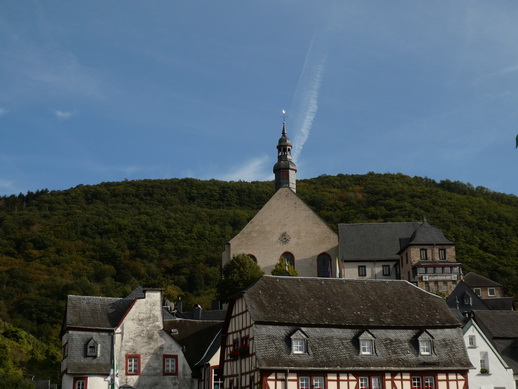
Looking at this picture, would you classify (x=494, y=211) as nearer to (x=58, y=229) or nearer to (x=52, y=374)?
(x=58, y=229)

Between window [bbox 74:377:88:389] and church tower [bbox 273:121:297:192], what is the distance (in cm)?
3736

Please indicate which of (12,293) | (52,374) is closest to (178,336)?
(52,374)

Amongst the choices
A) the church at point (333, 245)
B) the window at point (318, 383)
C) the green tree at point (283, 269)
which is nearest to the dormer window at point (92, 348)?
the window at point (318, 383)

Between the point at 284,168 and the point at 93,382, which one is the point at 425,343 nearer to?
the point at 93,382

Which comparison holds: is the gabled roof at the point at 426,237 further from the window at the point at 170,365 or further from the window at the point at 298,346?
the window at the point at 298,346

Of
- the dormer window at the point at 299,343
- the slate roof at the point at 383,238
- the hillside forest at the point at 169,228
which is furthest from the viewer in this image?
the hillside forest at the point at 169,228

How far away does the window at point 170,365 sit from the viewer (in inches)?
1906

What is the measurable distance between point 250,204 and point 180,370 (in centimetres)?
10116

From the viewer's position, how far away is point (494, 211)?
119m

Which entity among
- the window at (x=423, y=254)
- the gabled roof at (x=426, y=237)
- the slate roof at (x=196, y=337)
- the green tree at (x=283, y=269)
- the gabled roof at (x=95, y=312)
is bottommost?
the slate roof at (x=196, y=337)

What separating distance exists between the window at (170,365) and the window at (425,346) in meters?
14.7

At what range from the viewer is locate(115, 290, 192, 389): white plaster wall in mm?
48000

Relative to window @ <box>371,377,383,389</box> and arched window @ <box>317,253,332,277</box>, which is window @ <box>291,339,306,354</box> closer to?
window @ <box>371,377,383,389</box>

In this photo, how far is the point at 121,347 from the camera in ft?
159
